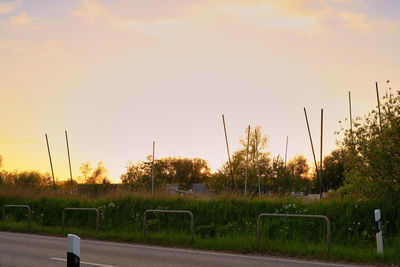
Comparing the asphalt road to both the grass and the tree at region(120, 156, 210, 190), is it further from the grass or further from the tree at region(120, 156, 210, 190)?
the tree at region(120, 156, 210, 190)

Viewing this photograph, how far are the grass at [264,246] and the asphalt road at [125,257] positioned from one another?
846 mm

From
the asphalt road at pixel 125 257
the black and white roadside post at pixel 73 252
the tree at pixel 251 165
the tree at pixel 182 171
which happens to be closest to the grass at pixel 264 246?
the asphalt road at pixel 125 257

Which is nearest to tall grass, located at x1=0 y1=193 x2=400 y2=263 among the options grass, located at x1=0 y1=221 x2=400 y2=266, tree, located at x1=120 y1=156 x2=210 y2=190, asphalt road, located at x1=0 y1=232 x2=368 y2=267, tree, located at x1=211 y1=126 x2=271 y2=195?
grass, located at x1=0 y1=221 x2=400 y2=266

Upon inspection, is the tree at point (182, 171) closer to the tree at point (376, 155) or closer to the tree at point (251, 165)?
the tree at point (251, 165)

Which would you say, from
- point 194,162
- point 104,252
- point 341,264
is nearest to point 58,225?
point 104,252

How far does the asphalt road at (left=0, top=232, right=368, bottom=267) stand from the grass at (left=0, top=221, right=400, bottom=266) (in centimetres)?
85

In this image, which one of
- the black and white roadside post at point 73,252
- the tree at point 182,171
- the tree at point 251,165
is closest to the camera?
the black and white roadside post at point 73,252

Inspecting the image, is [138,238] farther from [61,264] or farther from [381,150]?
[381,150]

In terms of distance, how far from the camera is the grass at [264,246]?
39.9 feet

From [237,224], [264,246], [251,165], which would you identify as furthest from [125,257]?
[251,165]

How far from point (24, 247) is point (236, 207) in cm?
817

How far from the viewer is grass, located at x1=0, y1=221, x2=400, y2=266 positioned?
1216cm

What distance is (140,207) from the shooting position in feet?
67.6

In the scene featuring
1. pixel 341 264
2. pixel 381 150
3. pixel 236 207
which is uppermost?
pixel 381 150
